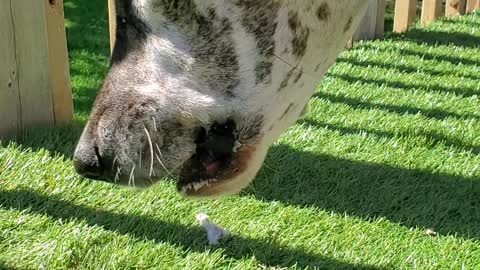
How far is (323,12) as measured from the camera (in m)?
1.77

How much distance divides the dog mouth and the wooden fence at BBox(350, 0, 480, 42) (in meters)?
3.98

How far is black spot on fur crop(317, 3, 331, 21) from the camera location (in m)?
1.76

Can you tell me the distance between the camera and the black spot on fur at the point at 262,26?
173cm

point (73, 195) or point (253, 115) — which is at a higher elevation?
point (253, 115)

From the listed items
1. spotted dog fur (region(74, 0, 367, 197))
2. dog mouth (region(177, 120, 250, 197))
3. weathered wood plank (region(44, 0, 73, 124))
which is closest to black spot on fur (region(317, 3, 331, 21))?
spotted dog fur (region(74, 0, 367, 197))

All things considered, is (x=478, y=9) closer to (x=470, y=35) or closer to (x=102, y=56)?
Answer: (x=470, y=35)

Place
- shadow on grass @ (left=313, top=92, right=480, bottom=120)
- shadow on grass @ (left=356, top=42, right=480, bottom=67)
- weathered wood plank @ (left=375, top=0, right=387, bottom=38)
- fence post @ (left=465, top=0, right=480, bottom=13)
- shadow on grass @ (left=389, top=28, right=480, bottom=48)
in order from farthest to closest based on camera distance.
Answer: fence post @ (left=465, top=0, right=480, bottom=13) < shadow on grass @ (left=389, top=28, right=480, bottom=48) < weathered wood plank @ (left=375, top=0, right=387, bottom=38) < shadow on grass @ (left=356, top=42, right=480, bottom=67) < shadow on grass @ (left=313, top=92, right=480, bottom=120)

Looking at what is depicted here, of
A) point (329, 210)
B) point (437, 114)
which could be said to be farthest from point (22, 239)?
point (437, 114)

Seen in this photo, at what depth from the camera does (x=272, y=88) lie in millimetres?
1847

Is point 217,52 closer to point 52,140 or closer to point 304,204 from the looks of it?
point 304,204

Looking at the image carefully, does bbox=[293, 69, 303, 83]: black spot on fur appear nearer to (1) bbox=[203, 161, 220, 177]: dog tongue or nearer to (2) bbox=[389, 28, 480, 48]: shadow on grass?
(1) bbox=[203, 161, 220, 177]: dog tongue

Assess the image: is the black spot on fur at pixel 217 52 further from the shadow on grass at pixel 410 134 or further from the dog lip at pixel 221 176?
the shadow on grass at pixel 410 134

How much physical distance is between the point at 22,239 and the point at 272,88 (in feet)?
4.73

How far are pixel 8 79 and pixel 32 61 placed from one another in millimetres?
157
